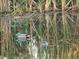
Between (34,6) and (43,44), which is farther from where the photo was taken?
(34,6)

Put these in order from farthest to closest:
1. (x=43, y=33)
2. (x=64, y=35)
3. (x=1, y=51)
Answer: (x=43, y=33) → (x=64, y=35) → (x=1, y=51)

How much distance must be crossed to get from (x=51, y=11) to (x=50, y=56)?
21.0ft

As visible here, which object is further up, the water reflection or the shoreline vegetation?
the shoreline vegetation

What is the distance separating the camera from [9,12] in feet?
34.7

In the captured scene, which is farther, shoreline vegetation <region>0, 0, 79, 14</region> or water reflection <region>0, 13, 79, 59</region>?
shoreline vegetation <region>0, 0, 79, 14</region>

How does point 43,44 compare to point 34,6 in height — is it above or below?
below

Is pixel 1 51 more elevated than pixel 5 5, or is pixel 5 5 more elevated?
pixel 5 5

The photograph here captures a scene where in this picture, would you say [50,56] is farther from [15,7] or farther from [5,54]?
[15,7]

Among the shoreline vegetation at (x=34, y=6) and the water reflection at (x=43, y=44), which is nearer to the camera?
the water reflection at (x=43, y=44)

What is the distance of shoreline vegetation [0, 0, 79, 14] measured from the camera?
1030cm

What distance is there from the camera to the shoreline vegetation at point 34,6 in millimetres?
10297

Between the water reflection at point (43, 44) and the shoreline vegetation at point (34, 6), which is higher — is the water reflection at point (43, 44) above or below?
below

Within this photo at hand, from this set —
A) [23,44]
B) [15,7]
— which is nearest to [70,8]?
[15,7]

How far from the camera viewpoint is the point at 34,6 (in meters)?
10.6
